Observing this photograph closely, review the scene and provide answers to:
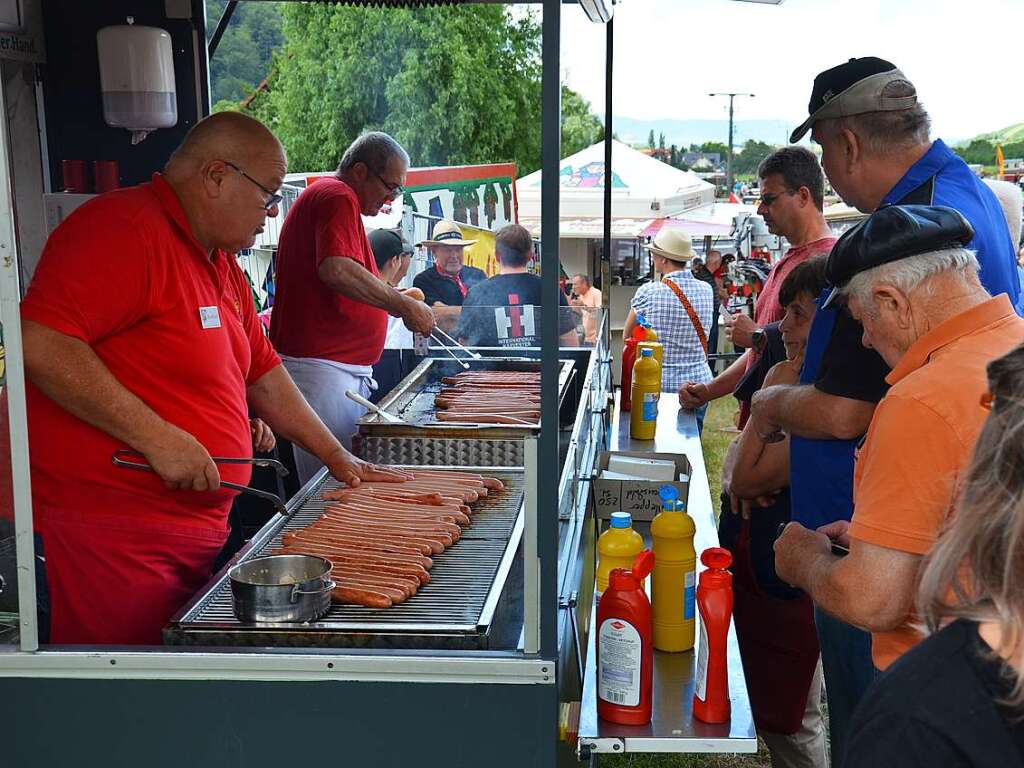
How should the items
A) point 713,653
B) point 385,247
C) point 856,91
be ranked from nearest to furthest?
point 713,653
point 856,91
point 385,247

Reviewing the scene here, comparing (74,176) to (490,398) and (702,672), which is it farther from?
(702,672)

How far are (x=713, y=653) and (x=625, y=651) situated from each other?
182 mm

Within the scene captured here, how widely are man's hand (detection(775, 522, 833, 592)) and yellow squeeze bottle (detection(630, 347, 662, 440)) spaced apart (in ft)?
7.11

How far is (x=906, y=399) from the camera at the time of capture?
2002mm

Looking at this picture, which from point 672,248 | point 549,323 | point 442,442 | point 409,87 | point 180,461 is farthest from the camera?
point 409,87

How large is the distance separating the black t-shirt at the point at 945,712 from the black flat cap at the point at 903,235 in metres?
1.27

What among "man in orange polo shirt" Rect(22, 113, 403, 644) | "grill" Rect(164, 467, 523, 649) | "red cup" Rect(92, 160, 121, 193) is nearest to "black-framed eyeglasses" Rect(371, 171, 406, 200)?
"red cup" Rect(92, 160, 121, 193)

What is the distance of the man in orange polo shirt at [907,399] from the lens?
195 cm

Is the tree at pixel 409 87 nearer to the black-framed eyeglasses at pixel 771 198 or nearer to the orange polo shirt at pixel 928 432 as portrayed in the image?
the black-framed eyeglasses at pixel 771 198

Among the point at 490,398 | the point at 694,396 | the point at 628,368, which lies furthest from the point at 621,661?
the point at 694,396

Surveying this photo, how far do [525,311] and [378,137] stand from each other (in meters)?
1.19

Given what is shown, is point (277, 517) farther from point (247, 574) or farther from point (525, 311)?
point (525, 311)

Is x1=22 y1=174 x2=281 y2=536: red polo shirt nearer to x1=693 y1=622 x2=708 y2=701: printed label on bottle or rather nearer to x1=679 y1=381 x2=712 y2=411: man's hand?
x1=693 y1=622 x2=708 y2=701: printed label on bottle

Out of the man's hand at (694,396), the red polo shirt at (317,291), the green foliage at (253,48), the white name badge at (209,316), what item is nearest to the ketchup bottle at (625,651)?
the white name badge at (209,316)
